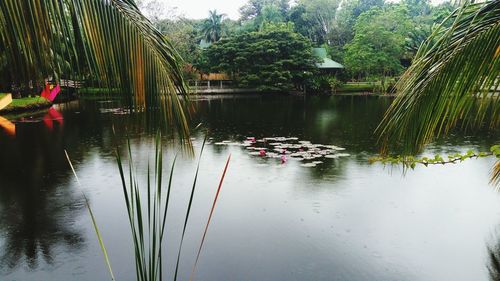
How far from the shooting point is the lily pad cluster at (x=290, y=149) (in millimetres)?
7125

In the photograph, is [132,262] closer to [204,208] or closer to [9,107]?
[204,208]

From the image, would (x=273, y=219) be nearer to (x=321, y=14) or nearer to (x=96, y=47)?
(x=96, y=47)

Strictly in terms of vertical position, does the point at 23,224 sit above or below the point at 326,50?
below

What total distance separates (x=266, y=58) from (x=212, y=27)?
1006 centimetres

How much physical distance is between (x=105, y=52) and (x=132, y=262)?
2.25 metres

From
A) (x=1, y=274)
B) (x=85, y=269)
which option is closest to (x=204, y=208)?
(x=85, y=269)

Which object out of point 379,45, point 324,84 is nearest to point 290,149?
point 379,45

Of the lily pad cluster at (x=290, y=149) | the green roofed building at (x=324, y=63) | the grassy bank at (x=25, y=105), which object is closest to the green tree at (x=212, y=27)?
the green roofed building at (x=324, y=63)

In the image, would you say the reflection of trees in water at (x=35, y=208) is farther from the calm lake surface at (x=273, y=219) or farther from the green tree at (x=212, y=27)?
the green tree at (x=212, y=27)

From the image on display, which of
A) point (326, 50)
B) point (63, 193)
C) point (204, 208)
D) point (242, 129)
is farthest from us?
point (326, 50)

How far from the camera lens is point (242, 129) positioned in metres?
11.2

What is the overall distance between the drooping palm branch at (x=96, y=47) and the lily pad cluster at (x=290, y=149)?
5014 millimetres

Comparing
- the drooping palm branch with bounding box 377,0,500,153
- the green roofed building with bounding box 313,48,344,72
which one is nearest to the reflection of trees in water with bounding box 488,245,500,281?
the drooping palm branch with bounding box 377,0,500,153

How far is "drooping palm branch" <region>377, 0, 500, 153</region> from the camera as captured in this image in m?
1.54
